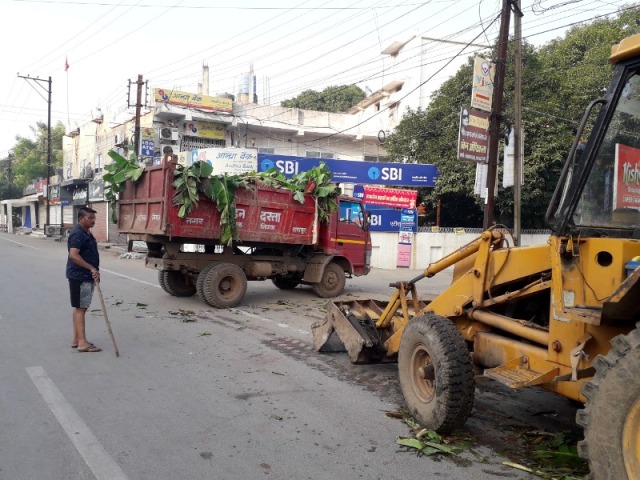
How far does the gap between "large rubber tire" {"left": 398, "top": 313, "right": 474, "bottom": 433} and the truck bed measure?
6497 mm

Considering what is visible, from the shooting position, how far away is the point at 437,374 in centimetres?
420

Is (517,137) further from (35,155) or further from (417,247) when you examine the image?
(35,155)

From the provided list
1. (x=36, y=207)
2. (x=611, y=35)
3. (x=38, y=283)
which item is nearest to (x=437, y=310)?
(x=38, y=283)

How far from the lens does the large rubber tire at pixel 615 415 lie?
2.79 meters

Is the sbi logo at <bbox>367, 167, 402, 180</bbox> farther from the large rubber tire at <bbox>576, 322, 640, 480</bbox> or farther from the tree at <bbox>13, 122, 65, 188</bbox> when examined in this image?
the tree at <bbox>13, 122, 65, 188</bbox>

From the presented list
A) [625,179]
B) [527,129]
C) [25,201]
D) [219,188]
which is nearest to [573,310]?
[625,179]

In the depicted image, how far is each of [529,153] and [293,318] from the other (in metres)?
14.9

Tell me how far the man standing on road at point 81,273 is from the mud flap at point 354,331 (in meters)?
2.86

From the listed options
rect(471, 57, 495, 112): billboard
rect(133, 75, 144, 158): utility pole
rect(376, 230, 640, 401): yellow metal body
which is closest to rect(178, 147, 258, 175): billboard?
rect(133, 75, 144, 158): utility pole

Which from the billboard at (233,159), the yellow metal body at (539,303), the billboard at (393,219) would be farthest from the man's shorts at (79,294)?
the billboard at (393,219)

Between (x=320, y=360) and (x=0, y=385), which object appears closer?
(x=0, y=385)

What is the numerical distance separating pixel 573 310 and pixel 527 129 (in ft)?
62.8

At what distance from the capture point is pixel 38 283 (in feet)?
43.9

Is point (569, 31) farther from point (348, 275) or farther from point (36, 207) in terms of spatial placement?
point (36, 207)
